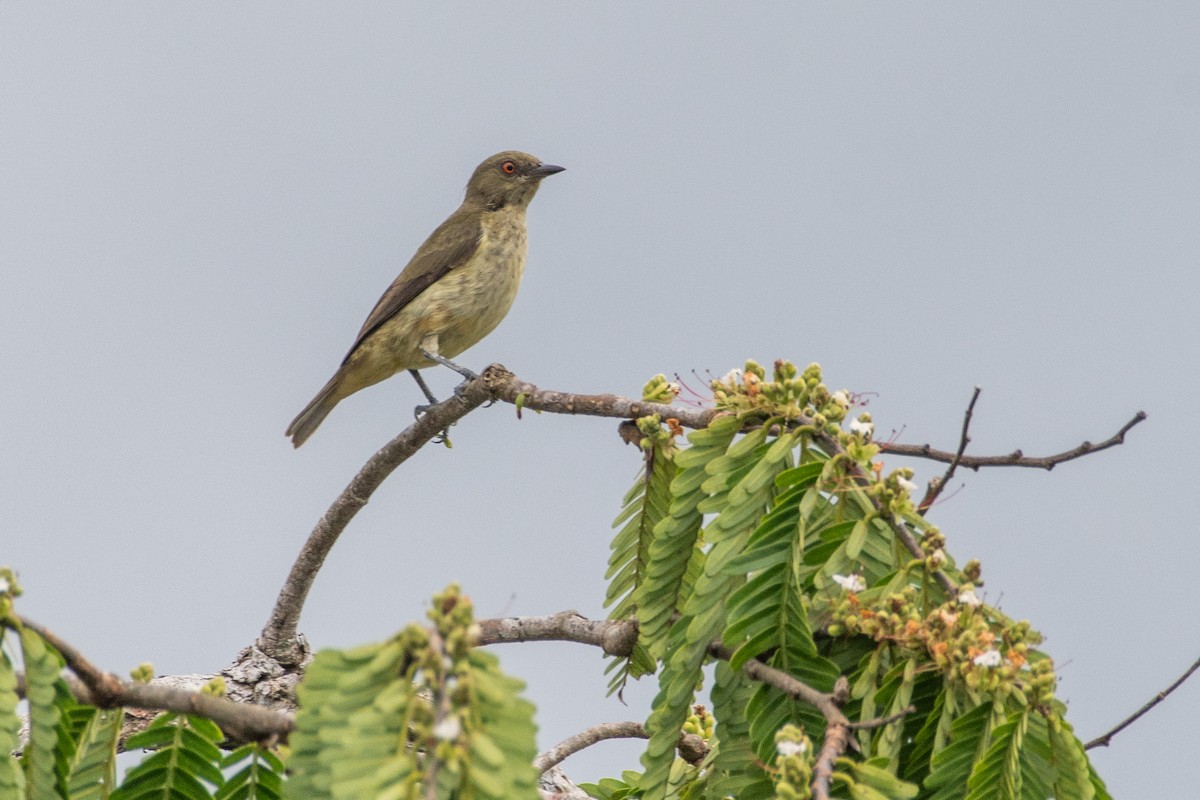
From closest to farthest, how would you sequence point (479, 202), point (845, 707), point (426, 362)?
point (845, 707) → point (426, 362) → point (479, 202)

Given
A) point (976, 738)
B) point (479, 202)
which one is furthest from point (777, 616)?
point (479, 202)

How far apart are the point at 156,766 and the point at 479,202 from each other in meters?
7.29

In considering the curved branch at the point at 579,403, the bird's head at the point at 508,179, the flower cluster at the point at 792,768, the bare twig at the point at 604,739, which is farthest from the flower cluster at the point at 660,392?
the bird's head at the point at 508,179

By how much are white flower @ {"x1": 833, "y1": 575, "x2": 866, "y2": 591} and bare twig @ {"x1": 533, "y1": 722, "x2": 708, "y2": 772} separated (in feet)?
5.42

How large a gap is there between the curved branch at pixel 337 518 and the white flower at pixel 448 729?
11.7 feet

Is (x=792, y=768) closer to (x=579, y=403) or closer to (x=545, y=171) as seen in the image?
(x=579, y=403)

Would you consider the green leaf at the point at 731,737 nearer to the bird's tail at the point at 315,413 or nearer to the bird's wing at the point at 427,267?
the bird's wing at the point at 427,267

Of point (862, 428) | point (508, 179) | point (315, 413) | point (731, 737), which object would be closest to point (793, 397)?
point (862, 428)

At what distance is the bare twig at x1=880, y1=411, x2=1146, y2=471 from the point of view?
3121 millimetres

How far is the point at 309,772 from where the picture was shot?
2.03 m

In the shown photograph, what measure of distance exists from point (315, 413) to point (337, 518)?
341 centimetres

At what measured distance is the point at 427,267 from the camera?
8742mm

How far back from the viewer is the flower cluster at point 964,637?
2.60 m

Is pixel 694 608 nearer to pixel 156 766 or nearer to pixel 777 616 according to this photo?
pixel 777 616
